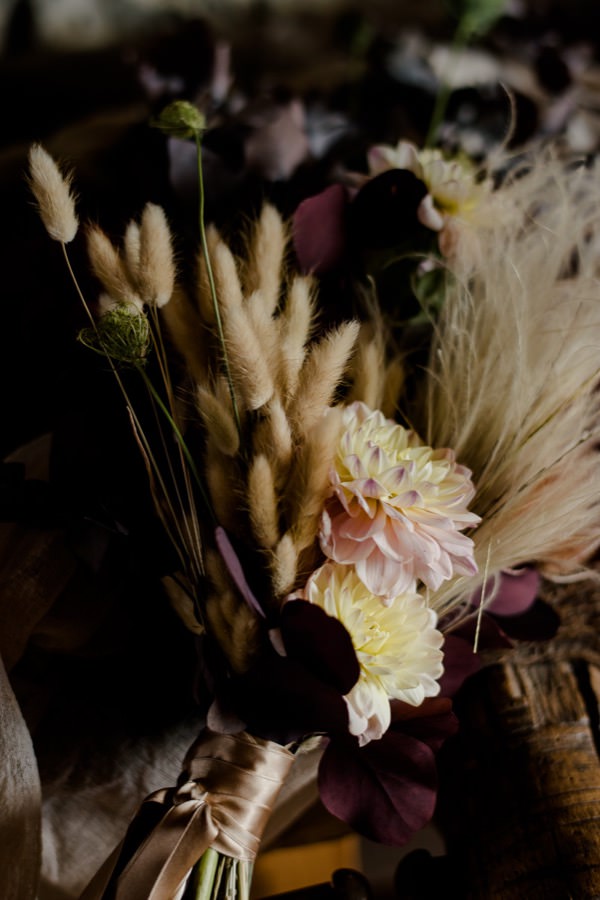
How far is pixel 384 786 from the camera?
0.47 meters

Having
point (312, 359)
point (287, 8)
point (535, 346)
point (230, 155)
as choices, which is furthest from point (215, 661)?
point (287, 8)

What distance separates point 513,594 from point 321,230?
30 centimetres

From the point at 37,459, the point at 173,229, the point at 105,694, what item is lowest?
the point at 105,694

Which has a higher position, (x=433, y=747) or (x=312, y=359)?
(x=312, y=359)

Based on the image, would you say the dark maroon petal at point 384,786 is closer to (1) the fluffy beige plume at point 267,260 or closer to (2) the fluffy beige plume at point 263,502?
(2) the fluffy beige plume at point 263,502

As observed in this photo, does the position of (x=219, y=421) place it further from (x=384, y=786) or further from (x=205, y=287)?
(x=384, y=786)

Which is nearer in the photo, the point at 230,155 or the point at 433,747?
the point at 433,747

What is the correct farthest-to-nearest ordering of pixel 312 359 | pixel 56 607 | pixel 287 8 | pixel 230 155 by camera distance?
pixel 287 8 → pixel 230 155 → pixel 56 607 → pixel 312 359

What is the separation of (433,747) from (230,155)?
0.49 m

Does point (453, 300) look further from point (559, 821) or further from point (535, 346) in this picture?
point (559, 821)

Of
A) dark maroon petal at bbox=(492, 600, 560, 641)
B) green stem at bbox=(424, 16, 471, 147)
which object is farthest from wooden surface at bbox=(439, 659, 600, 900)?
green stem at bbox=(424, 16, 471, 147)

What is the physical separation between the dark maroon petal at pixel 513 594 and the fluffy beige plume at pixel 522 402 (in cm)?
3

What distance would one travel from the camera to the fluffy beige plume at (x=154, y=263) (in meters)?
0.41

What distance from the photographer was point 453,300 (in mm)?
547
